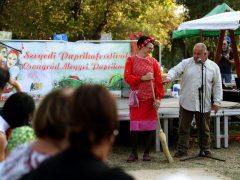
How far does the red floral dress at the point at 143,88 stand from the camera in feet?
25.3

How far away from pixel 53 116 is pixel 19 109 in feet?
4.57

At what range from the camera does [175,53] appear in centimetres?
4603

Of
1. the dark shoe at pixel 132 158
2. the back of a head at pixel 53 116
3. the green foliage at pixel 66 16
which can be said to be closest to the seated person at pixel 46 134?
the back of a head at pixel 53 116

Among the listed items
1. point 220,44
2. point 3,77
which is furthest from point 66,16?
point 3,77

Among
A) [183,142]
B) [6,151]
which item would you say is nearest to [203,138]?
[183,142]

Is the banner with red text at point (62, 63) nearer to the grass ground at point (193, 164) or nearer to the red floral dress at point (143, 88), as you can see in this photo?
the grass ground at point (193, 164)

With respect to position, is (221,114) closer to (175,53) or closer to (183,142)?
(183,142)

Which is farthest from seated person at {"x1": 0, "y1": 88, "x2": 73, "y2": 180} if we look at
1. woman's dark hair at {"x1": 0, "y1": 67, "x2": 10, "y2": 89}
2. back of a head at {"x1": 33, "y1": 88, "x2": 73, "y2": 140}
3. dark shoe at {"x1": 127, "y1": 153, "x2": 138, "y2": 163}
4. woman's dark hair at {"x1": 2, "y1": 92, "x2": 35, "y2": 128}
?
dark shoe at {"x1": 127, "y1": 153, "x2": 138, "y2": 163}

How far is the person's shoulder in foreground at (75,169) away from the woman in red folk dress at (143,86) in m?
5.79

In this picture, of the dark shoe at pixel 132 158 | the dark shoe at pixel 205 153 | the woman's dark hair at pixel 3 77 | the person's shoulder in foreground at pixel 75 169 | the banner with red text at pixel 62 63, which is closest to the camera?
the person's shoulder in foreground at pixel 75 169

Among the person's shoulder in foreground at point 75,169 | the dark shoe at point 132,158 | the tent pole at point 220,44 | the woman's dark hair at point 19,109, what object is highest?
the tent pole at point 220,44

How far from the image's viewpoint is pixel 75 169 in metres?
1.83

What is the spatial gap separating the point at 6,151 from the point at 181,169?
4.64 meters

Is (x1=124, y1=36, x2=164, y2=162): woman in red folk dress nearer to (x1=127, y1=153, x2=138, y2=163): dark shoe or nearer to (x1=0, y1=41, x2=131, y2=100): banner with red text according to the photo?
(x1=127, y1=153, x2=138, y2=163): dark shoe
